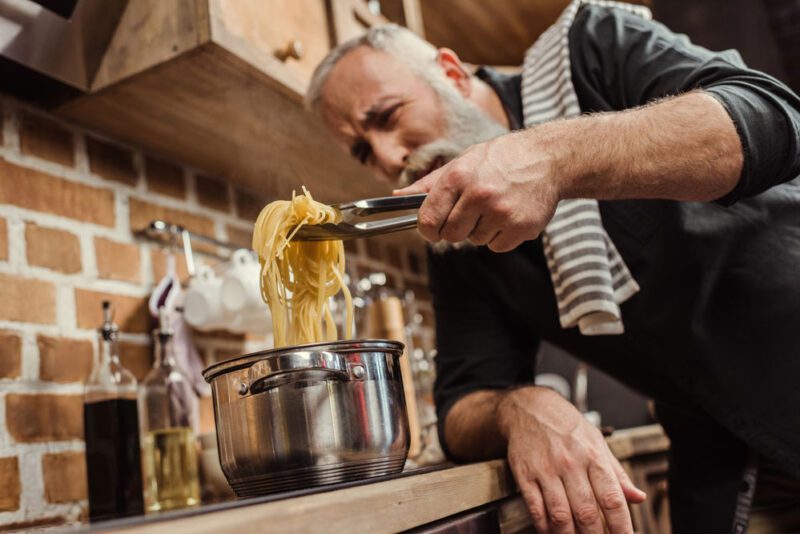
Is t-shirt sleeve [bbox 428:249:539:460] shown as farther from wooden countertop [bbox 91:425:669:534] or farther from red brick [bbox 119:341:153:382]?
red brick [bbox 119:341:153:382]

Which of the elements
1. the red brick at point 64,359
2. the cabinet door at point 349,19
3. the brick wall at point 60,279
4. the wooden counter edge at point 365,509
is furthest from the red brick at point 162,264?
the wooden counter edge at point 365,509

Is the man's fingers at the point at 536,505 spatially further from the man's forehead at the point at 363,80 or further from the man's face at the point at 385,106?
the man's forehead at the point at 363,80

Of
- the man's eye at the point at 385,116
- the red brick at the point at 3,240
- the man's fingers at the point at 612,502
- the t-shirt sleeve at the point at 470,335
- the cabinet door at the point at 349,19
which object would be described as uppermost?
the cabinet door at the point at 349,19

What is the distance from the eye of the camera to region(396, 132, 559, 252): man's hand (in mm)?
847

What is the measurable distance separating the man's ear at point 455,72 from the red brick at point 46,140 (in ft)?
2.25

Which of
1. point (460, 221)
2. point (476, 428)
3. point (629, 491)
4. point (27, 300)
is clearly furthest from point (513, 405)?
point (27, 300)

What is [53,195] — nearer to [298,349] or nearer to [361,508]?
[298,349]

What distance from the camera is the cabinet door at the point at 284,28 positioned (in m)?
1.27

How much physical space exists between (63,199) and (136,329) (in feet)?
0.87

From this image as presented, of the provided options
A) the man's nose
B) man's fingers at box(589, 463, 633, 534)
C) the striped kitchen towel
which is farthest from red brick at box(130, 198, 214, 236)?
man's fingers at box(589, 463, 633, 534)

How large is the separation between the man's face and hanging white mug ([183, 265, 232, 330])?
15.3 inches

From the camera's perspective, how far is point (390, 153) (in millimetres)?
1393

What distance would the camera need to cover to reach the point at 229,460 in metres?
0.78

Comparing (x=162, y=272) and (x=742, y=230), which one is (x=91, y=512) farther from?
(x=742, y=230)
